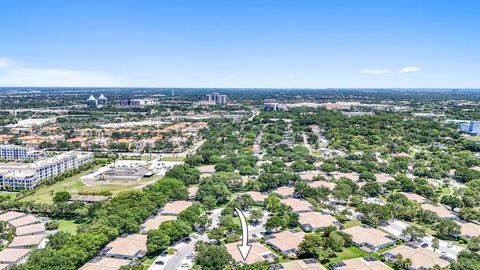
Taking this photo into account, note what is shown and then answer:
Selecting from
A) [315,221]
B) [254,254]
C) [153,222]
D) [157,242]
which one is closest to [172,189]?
[153,222]

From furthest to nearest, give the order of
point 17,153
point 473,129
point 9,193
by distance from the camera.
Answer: point 473,129
point 17,153
point 9,193

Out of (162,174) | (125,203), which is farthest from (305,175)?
(125,203)

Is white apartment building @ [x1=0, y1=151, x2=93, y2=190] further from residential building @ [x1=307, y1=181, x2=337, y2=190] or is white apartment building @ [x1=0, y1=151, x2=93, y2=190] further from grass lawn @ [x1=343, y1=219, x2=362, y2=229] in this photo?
grass lawn @ [x1=343, y1=219, x2=362, y2=229]

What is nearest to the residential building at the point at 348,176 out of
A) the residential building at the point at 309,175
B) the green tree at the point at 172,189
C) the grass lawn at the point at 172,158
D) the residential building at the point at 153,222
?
the residential building at the point at 309,175

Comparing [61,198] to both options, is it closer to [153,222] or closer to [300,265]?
[153,222]

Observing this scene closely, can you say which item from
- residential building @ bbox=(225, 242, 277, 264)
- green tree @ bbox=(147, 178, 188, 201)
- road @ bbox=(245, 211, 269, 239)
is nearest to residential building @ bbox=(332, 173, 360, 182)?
road @ bbox=(245, 211, 269, 239)

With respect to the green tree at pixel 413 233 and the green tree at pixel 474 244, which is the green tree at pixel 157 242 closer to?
the green tree at pixel 413 233
